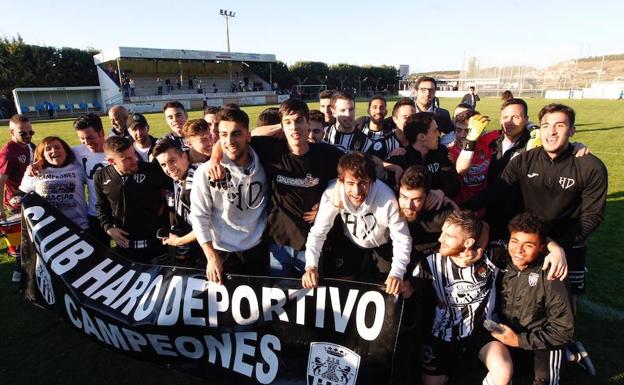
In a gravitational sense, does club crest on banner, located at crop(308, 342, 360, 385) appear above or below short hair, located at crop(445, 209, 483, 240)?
below

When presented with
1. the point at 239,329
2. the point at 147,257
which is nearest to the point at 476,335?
the point at 239,329

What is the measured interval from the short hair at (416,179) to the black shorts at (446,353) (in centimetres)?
126

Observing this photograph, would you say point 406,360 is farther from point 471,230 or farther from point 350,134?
point 350,134

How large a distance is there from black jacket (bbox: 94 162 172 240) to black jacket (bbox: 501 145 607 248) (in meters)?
3.58

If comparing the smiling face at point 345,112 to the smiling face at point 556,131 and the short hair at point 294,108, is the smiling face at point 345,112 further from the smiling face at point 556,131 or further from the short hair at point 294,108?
the smiling face at point 556,131

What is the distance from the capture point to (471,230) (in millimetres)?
2732

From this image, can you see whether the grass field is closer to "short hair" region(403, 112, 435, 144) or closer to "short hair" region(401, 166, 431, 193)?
"short hair" region(401, 166, 431, 193)

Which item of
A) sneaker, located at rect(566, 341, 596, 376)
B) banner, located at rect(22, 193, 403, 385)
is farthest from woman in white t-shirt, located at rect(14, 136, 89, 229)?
sneaker, located at rect(566, 341, 596, 376)

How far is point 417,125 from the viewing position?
143 inches

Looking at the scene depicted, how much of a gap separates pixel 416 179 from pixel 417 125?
975 mm

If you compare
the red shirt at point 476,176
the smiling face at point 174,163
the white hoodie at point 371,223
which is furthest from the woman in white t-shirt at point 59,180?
the red shirt at point 476,176

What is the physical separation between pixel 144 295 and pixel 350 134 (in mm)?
3142

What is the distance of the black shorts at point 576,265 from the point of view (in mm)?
3403

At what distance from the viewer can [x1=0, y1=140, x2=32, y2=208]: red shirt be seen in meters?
5.15
